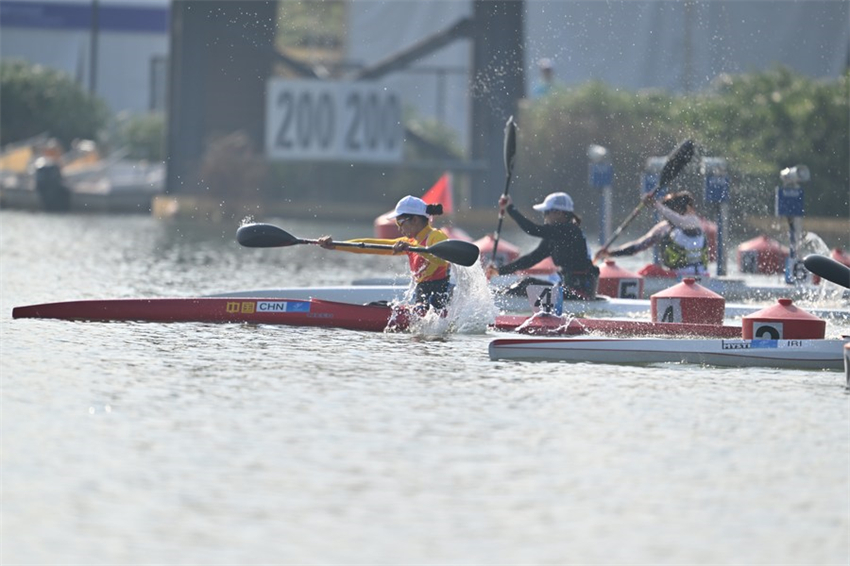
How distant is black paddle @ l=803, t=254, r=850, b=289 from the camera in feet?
48.7

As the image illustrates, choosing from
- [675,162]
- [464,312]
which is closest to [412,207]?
[464,312]

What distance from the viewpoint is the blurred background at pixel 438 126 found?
44844mm

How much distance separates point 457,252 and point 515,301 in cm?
330

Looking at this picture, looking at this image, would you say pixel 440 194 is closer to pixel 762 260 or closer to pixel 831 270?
pixel 762 260

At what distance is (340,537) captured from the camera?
30.2 ft

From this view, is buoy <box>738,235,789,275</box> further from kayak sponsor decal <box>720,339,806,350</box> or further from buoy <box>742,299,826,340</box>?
kayak sponsor decal <box>720,339,806,350</box>

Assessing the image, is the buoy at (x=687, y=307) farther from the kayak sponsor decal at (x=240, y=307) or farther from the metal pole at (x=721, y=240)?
the metal pole at (x=721, y=240)

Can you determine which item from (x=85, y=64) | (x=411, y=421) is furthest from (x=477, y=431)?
(x=85, y=64)

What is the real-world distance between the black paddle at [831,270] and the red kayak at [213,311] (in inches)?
183

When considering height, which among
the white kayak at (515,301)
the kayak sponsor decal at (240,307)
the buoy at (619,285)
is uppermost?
the buoy at (619,285)

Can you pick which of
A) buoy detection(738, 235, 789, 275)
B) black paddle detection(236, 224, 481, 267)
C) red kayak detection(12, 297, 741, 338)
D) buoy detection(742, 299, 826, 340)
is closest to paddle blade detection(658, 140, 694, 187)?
buoy detection(738, 235, 789, 275)

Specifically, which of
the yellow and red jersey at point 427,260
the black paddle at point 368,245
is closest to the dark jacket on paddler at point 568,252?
the yellow and red jersey at point 427,260

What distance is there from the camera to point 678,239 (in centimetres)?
2242

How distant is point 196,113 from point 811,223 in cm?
1790
